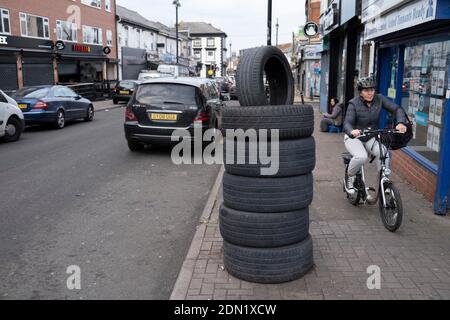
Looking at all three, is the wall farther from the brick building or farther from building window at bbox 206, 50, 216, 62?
building window at bbox 206, 50, 216, 62

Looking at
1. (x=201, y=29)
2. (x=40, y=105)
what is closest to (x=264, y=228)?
(x=40, y=105)

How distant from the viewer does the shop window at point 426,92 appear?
6.48m

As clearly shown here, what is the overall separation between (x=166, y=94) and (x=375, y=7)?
4.74 m

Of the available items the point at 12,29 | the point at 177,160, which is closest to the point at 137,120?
the point at 177,160

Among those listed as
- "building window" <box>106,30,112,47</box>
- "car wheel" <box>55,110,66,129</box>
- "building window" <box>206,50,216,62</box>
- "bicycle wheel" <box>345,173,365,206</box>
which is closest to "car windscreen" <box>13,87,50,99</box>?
"car wheel" <box>55,110,66,129</box>

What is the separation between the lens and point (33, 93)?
15.9 meters

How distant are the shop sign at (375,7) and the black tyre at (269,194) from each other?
13.6ft

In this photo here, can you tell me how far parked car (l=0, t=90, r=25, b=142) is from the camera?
12.4 metres

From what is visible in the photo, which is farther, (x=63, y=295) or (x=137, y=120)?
(x=137, y=120)

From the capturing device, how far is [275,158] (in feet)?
13.3

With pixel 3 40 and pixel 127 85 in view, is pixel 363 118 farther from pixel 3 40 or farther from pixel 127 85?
pixel 127 85

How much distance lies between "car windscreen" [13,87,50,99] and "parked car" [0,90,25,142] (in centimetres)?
276

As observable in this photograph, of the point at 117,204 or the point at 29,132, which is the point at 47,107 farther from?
the point at 117,204

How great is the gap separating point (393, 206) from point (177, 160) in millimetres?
5931
